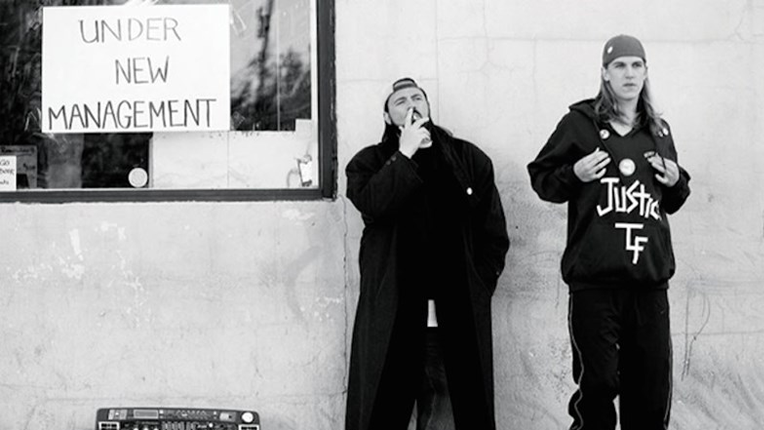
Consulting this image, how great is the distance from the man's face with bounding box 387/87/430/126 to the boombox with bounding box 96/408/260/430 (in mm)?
1575

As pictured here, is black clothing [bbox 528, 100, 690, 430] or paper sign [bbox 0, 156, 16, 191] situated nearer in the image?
black clothing [bbox 528, 100, 690, 430]

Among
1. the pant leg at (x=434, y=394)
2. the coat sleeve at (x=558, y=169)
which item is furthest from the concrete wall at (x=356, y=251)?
the coat sleeve at (x=558, y=169)

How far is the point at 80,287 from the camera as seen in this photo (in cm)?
566

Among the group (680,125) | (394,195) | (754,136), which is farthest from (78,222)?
(754,136)

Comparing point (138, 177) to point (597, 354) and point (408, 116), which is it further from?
point (597, 354)

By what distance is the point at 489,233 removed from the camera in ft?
17.5

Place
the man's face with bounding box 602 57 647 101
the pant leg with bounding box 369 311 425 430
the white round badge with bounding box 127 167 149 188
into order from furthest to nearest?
1. the white round badge with bounding box 127 167 149 188
2. the pant leg with bounding box 369 311 425 430
3. the man's face with bounding box 602 57 647 101

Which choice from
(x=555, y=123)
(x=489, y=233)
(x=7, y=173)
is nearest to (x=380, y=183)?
(x=489, y=233)

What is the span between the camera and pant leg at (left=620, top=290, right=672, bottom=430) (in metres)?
4.73

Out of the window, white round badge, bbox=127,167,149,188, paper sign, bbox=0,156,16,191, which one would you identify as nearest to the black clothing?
the window

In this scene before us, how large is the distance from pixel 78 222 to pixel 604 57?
2.62 m

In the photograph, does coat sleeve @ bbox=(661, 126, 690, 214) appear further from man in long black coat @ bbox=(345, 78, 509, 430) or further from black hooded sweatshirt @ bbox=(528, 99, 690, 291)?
man in long black coat @ bbox=(345, 78, 509, 430)

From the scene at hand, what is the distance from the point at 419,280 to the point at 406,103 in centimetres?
80

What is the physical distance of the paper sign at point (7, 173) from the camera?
19.1 feet
